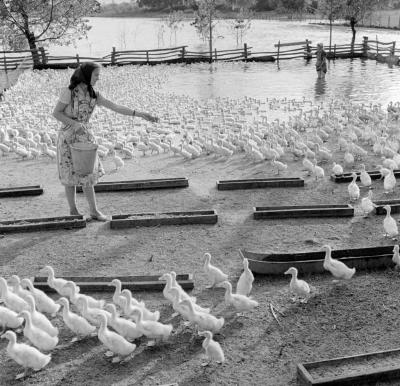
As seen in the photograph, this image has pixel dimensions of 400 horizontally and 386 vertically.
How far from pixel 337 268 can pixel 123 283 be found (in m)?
2.12

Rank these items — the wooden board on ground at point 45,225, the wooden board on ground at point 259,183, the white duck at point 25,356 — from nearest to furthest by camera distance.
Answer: the white duck at point 25,356 < the wooden board on ground at point 45,225 < the wooden board on ground at point 259,183

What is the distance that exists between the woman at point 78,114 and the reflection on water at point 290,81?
46.4 ft

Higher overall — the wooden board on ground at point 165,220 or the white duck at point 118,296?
the white duck at point 118,296

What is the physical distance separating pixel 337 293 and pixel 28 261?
346cm

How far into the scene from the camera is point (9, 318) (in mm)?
4980

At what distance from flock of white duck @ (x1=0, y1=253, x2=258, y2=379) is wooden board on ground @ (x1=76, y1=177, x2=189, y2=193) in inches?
147

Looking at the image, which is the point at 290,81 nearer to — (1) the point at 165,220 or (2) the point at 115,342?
(1) the point at 165,220

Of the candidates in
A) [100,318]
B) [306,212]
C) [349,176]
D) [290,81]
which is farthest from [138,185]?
[290,81]

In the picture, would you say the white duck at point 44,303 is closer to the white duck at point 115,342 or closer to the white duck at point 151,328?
the white duck at point 115,342

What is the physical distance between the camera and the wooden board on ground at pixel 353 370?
4.14 meters

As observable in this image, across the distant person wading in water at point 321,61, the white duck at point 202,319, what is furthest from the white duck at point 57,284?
the distant person wading in water at point 321,61

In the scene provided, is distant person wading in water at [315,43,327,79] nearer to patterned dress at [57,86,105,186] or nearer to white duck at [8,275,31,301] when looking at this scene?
patterned dress at [57,86,105,186]

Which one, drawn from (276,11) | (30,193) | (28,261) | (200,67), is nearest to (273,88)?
(200,67)

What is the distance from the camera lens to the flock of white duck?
14.8 feet
